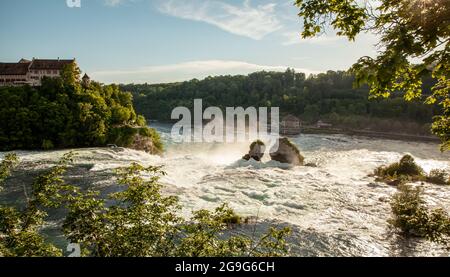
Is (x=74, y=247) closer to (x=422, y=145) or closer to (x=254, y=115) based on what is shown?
(x=422, y=145)

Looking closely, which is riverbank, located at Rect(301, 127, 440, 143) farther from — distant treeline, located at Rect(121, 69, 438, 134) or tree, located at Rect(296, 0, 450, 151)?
tree, located at Rect(296, 0, 450, 151)

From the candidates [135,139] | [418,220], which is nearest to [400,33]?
[418,220]

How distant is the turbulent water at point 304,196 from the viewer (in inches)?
652

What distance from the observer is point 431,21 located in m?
5.04

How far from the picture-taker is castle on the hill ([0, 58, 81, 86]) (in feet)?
215

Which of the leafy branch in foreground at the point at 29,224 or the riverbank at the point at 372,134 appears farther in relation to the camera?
the riverbank at the point at 372,134

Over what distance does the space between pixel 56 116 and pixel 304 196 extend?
4334 cm

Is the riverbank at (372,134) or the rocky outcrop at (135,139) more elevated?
the rocky outcrop at (135,139)

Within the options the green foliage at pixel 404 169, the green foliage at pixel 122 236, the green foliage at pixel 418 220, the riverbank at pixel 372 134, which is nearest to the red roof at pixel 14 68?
the green foliage at pixel 404 169

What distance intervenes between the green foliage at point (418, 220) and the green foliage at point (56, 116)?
44160mm

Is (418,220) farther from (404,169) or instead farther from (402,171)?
(404,169)

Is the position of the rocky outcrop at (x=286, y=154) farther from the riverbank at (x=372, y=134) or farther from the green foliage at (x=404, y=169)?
the riverbank at (x=372, y=134)
